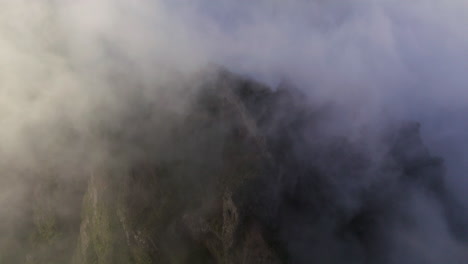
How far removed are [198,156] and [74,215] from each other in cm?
6192

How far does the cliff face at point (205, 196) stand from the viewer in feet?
564

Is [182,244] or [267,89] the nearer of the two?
[182,244]

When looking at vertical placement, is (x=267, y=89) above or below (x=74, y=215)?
above

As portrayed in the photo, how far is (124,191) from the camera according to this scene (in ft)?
586

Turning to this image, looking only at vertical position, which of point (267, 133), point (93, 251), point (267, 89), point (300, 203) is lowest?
point (93, 251)

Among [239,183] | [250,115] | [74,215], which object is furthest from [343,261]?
[74,215]

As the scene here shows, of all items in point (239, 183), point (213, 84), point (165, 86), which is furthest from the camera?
point (165, 86)

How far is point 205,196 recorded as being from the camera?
569 feet

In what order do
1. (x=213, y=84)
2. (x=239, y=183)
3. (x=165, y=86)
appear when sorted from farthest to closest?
(x=165, y=86) → (x=213, y=84) → (x=239, y=183)

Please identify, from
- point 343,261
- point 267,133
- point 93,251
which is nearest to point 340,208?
point 343,261

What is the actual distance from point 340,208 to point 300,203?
76.1 ft

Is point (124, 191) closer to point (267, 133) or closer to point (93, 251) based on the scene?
point (93, 251)

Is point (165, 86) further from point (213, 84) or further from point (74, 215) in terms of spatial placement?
point (74, 215)

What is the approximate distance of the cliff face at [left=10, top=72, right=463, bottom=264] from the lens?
6767 inches
